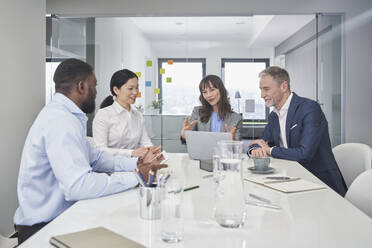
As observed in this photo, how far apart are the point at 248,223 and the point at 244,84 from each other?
393 cm

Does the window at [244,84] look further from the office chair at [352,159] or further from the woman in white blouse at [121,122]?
the office chair at [352,159]

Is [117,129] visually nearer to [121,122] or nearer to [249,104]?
[121,122]

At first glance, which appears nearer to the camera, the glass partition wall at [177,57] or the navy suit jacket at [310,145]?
the navy suit jacket at [310,145]

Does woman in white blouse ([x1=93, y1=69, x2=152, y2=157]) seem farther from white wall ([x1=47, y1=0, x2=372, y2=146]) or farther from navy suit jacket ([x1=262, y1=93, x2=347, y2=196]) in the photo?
white wall ([x1=47, y1=0, x2=372, y2=146])

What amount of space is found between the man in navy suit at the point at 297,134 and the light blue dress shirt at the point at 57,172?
48.8 inches

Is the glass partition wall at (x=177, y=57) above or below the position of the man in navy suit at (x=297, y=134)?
above

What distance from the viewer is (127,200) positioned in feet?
4.35

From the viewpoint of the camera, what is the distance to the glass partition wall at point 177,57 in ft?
15.0

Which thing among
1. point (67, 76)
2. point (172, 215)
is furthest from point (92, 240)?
point (67, 76)

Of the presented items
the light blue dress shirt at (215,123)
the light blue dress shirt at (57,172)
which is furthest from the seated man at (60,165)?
the light blue dress shirt at (215,123)

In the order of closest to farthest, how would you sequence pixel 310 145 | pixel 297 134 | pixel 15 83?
1. pixel 310 145
2. pixel 297 134
3. pixel 15 83

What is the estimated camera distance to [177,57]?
476 cm

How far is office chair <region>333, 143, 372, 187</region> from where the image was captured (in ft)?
7.06

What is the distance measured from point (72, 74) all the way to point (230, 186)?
3.21 ft
